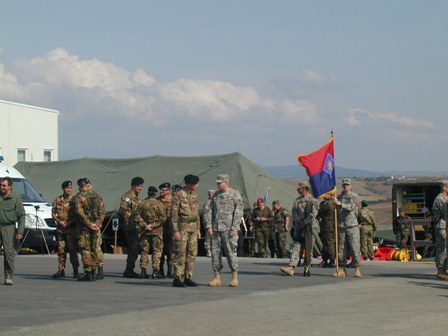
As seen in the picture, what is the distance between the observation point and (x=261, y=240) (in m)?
26.8

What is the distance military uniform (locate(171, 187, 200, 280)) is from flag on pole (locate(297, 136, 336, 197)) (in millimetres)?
3877

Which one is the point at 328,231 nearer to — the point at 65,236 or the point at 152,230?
the point at 152,230

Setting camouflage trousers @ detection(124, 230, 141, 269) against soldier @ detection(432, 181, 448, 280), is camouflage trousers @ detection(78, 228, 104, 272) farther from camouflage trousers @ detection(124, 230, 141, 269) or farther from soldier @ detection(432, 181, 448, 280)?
soldier @ detection(432, 181, 448, 280)

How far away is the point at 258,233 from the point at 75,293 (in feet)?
43.9

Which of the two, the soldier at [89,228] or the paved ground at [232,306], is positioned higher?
the soldier at [89,228]

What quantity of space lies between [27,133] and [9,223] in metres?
21.1

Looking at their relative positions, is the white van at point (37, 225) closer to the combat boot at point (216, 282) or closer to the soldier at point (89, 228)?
the soldier at point (89, 228)

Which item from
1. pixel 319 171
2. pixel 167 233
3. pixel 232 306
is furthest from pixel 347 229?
pixel 232 306

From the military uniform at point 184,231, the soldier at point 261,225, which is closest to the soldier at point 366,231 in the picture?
the soldier at point 261,225

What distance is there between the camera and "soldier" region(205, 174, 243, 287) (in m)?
15.0

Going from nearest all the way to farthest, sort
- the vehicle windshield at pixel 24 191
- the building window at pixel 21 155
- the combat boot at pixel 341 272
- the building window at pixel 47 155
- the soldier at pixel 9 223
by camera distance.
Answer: the soldier at pixel 9 223 → the combat boot at pixel 341 272 → the vehicle windshield at pixel 24 191 → the building window at pixel 21 155 → the building window at pixel 47 155

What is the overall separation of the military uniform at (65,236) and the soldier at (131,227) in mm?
Answer: 1050

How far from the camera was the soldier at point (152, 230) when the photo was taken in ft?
54.3

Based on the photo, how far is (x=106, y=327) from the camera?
10.3 metres
